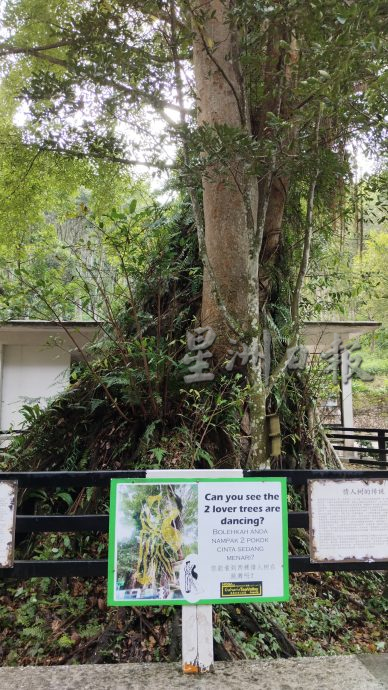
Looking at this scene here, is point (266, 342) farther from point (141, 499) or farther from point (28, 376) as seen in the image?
point (28, 376)

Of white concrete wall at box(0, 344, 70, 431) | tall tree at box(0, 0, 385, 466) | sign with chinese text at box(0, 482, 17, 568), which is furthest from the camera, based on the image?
white concrete wall at box(0, 344, 70, 431)

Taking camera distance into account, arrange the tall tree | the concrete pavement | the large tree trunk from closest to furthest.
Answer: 1. the concrete pavement
2. the tall tree
3. the large tree trunk

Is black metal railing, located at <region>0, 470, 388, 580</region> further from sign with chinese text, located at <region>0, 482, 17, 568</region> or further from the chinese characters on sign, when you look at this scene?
the chinese characters on sign

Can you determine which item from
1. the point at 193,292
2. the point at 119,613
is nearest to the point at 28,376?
the point at 193,292

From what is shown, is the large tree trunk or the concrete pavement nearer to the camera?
the concrete pavement

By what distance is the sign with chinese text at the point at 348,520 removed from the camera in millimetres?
2668

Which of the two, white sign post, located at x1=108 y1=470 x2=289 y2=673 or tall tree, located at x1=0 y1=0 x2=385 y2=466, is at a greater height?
tall tree, located at x1=0 y1=0 x2=385 y2=466

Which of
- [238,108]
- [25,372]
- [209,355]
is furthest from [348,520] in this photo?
[25,372]

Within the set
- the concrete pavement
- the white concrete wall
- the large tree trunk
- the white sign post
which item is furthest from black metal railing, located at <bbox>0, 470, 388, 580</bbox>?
the white concrete wall

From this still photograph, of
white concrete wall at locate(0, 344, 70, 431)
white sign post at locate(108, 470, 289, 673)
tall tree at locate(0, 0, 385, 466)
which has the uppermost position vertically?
tall tree at locate(0, 0, 385, 466)

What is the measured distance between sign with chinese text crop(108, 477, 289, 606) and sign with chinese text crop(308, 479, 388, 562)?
0.22 metres

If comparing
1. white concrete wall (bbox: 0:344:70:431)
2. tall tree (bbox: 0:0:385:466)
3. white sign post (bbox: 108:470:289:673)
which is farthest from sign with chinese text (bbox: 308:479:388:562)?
white concrete wall (bbox: 0:344:70:431)

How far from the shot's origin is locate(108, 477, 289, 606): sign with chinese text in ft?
8.15

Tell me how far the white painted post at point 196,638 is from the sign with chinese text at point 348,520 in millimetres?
689
